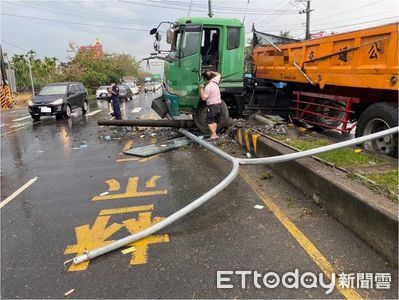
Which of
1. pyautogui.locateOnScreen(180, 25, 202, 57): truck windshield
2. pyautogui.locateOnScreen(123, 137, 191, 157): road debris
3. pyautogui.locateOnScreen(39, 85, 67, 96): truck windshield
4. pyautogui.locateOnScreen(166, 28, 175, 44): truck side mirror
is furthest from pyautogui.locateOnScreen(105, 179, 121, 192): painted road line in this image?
pyautogui.locateOnScreen(39, 85, 67, 96): truck windshield

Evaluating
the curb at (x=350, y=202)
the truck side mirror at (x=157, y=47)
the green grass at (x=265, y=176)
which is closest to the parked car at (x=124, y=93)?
the truck side mirror at (x=157, y=47)

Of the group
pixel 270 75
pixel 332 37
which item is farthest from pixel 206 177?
pixel 270 75

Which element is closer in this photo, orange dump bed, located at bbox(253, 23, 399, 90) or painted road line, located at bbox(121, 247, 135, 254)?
painted road line, located at bbox(121, 247, 135, 254)

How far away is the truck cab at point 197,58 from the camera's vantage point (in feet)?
29.8

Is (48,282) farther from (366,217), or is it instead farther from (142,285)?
(366,217)

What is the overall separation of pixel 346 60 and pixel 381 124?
1.35 metres

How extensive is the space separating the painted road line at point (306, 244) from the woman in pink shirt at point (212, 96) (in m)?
3.77

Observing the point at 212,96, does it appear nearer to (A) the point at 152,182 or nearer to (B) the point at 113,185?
(A) the point at 152,182

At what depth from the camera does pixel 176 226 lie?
416cm

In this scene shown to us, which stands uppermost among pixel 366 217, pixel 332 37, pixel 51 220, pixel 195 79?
pixel 332 37

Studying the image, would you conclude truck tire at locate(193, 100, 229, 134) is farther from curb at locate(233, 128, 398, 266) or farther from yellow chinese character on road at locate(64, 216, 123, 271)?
yellow chinese character on road at locate(64, 216, 123, 271)

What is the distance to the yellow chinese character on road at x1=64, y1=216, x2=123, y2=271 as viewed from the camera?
12.1 feet

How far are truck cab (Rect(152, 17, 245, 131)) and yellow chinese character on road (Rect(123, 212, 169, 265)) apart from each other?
5275 mm

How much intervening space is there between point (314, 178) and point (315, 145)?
1.80 metres
